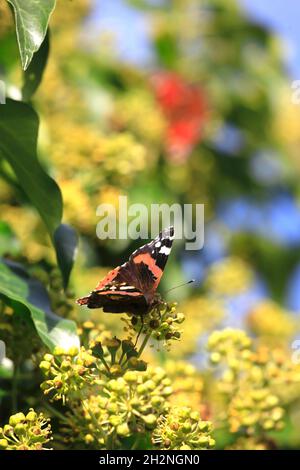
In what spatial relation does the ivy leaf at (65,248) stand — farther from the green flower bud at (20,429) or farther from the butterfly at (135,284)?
the green flower bud at (20,429)

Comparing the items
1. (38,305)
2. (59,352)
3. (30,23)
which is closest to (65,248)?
(38,305)

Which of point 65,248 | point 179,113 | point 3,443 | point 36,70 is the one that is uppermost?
point 179,113

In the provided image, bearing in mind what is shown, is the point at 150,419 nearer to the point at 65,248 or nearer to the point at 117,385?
the point at 117,385

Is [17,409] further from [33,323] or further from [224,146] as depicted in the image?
[224,146]

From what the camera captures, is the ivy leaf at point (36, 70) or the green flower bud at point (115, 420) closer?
the green flower bud at point (115, 420)

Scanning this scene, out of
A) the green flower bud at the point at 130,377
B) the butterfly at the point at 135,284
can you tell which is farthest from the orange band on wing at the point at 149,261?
the green flower bud at the point at 130,377

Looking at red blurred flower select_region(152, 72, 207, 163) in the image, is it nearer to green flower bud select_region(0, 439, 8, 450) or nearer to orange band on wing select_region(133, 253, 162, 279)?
orange band on wing select_region(133, 253, 162, 279)
